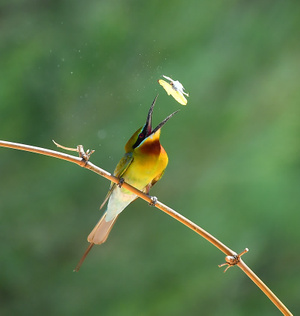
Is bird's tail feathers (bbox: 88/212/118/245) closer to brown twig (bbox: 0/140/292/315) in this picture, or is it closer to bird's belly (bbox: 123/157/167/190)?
bird's belly (bbox: 123/157/167/190)

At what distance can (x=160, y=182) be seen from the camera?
2.62 m

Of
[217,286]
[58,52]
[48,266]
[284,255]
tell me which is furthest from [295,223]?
[58,52]

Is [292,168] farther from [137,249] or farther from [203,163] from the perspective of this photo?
[137,249]

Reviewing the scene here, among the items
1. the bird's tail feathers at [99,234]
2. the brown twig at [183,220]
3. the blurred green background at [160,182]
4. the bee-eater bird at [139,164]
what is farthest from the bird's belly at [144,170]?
the blurred green background at [160,182]

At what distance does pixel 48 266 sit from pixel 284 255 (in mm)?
1157

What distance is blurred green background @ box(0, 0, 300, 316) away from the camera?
8.63 feet

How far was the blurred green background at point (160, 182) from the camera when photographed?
263 cm

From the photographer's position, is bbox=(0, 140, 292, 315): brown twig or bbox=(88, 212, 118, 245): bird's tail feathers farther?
bbox=(88, 212, 118, 245): bird's tail feathers

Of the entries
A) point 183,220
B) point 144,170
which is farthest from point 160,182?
point 183,220

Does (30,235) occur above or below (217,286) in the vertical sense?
above

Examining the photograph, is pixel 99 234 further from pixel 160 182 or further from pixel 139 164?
pixel 160 182

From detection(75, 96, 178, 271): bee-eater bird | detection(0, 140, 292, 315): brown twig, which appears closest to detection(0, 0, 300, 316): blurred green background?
detection(75, 96, 178, 271): bee-eater bird

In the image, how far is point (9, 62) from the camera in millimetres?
2611

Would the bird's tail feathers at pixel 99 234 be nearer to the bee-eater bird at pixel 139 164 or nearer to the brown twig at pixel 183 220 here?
the bee-eater bird at pixel 139 164
